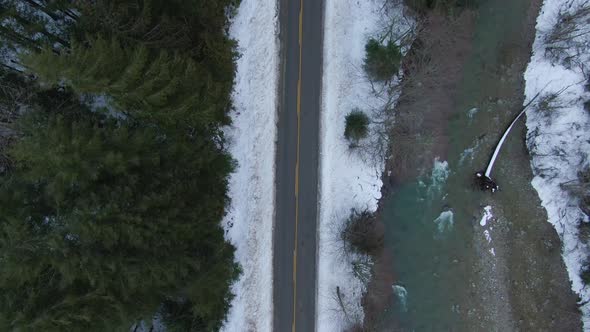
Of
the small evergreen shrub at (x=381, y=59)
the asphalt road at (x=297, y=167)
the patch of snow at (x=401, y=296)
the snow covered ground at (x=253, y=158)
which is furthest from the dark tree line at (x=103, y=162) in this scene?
the patch of snow at (x=401, y=296)

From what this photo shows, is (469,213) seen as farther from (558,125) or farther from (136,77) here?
(136,77)

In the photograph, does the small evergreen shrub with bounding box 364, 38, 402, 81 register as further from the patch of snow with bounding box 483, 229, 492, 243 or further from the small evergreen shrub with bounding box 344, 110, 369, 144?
the patch of snow with bounding box 483, 229, 492, 243

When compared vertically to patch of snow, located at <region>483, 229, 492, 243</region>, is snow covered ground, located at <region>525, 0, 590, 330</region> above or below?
above

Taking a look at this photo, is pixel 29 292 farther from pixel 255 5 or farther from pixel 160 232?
pixel 255 5

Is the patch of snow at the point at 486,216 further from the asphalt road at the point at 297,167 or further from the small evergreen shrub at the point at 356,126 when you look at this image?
the asphalt road at the point at 297,167

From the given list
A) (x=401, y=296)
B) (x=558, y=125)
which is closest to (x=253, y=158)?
(x=401, y=296)

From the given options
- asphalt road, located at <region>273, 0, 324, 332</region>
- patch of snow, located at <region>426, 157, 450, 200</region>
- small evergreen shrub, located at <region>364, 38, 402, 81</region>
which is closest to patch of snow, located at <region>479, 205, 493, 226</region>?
patch of snow, located at <region>426, 157, 450, 200</region>

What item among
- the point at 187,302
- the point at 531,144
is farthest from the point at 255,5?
the point at 531,144
